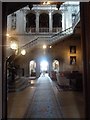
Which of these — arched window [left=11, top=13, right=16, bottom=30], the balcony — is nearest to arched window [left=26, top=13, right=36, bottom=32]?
the balcony

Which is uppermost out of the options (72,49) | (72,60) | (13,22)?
(13,22)

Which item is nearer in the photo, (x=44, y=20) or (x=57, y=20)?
(x=44, y=20)

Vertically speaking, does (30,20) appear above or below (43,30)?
above

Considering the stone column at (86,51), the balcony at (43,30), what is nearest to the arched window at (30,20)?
the balcony at (43,30)

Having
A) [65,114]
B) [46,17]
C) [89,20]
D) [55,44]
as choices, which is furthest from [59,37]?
[89,20]

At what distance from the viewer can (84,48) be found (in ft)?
13.5

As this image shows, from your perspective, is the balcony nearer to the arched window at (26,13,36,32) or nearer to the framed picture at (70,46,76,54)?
the arched window at (26,13,36,32)

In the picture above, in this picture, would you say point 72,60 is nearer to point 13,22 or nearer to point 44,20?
point 44,20

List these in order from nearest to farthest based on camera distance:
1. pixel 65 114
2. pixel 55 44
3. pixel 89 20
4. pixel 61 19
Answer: pixel 89 20
pixel 65 114
pixel 55 44
pixel 61 19

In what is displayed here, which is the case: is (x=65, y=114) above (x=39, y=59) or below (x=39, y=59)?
below

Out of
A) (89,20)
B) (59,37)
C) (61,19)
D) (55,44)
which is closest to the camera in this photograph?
(89,20)

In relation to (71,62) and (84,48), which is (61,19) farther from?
(84,48)

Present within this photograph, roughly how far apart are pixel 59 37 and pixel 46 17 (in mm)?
4515

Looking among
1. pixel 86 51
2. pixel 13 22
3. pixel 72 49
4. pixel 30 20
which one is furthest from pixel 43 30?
pixel 86 51
